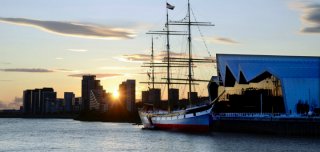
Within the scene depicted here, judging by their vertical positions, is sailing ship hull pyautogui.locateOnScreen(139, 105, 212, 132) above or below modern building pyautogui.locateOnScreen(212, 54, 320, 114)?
below

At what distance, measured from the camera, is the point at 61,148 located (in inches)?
3250

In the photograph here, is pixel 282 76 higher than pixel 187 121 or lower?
higher

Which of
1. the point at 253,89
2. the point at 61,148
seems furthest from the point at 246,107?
the point at 61,148

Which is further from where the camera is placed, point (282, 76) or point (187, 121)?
point (282, 76)

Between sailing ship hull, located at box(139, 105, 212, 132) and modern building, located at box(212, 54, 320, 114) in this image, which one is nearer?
sailing ship hull, located at box(139, 105, 212, 132)

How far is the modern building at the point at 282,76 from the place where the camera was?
121375 mm

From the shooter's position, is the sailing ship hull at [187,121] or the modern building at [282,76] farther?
the modern building at [282,76]

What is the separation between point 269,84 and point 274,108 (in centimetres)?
529

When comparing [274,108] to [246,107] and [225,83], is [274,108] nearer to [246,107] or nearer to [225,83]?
[246,107]

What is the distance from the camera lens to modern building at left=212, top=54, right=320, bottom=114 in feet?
Answer: 398

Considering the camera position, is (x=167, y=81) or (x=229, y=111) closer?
(x=229, y=111)

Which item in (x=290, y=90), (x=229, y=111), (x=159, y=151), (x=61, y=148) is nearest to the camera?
(x=159, y=151)

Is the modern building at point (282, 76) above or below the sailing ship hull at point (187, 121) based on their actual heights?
above

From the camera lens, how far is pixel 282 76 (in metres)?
122
